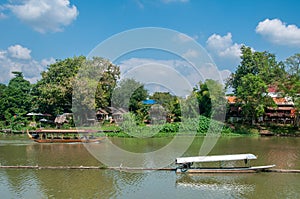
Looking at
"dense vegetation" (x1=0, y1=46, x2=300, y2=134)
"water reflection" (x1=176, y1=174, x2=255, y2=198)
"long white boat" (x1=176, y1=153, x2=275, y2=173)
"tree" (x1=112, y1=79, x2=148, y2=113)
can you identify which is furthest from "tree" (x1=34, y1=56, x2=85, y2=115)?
"water reflection" (x1=176, y1=174, x2=255, y2=198)

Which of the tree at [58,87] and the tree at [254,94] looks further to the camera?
the tree at [58,87]

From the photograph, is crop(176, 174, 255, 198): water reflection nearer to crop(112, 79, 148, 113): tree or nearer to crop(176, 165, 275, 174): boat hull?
crop(176, 165, 275, 174): boat hull

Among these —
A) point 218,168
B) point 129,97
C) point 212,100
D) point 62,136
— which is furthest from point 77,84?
point 218,168

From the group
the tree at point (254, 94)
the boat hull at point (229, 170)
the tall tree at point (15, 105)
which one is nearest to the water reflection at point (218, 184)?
the boat hull at point (229, 170)

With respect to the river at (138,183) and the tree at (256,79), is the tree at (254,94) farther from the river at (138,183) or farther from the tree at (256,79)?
the river at (138,183)

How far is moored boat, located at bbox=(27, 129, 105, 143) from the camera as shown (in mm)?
24188

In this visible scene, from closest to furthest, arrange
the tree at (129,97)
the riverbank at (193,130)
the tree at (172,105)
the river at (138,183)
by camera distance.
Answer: the river at (138,183), the tree at (129,97), the riverbank at (193,130), the tree at (172,105)

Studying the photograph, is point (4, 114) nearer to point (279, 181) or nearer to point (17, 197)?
point (17, 197)

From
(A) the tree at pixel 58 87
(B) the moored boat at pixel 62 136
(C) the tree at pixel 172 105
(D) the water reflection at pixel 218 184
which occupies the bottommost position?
(D) the water reflection at pixel 218 184

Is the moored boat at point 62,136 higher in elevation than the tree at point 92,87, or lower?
lower

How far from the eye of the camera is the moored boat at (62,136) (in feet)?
79.4

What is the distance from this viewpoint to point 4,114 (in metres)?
35.9

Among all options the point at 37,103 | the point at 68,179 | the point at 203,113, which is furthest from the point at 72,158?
the point at 37,103

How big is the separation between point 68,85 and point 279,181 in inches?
1001
